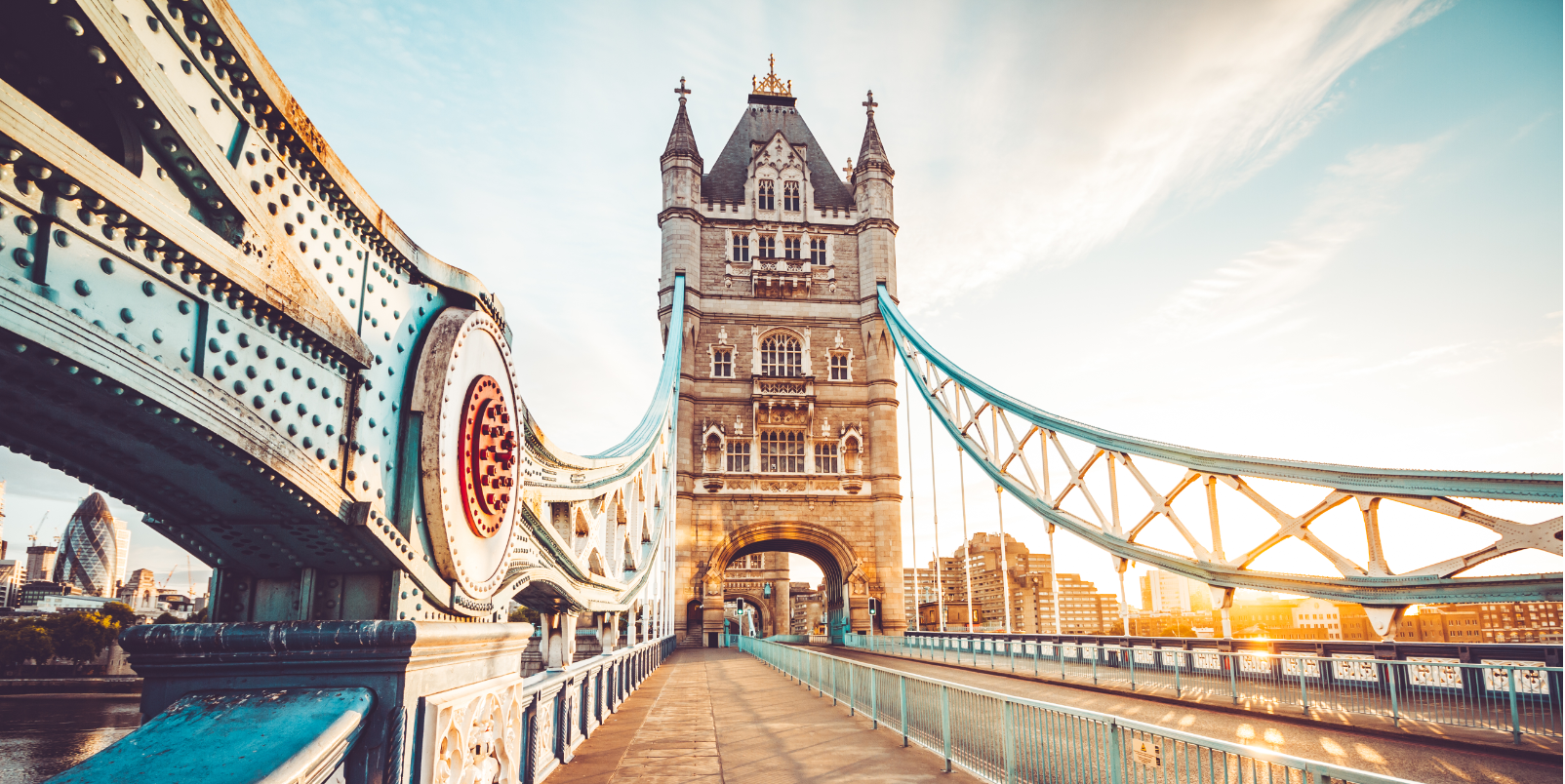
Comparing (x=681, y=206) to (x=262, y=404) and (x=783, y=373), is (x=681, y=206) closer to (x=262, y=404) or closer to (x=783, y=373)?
(x=783, y=373)

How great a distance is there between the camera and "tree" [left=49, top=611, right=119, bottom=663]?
45875 millimetres

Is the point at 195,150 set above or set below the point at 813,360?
below

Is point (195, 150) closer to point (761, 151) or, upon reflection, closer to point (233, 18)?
point (233, 18)

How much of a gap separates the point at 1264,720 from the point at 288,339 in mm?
10562

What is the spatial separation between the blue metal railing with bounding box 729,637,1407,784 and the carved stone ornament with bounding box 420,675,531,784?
308 centimetres

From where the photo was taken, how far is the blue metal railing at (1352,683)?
8.31 meters

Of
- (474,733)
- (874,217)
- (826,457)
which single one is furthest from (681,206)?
(474,733)

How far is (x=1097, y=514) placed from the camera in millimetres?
13203

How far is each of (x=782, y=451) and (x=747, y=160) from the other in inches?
538

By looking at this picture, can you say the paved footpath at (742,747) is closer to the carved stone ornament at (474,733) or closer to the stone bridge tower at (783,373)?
the carved stone ornament at (474,733)

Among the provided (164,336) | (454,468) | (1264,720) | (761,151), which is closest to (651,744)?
(454,468)

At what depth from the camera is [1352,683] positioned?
10141 millimetres

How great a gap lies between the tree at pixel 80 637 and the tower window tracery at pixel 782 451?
40380mm

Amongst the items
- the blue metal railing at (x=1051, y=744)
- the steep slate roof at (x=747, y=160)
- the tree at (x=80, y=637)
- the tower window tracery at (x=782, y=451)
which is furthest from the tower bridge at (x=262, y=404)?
the tree at (x=80, y=637)
